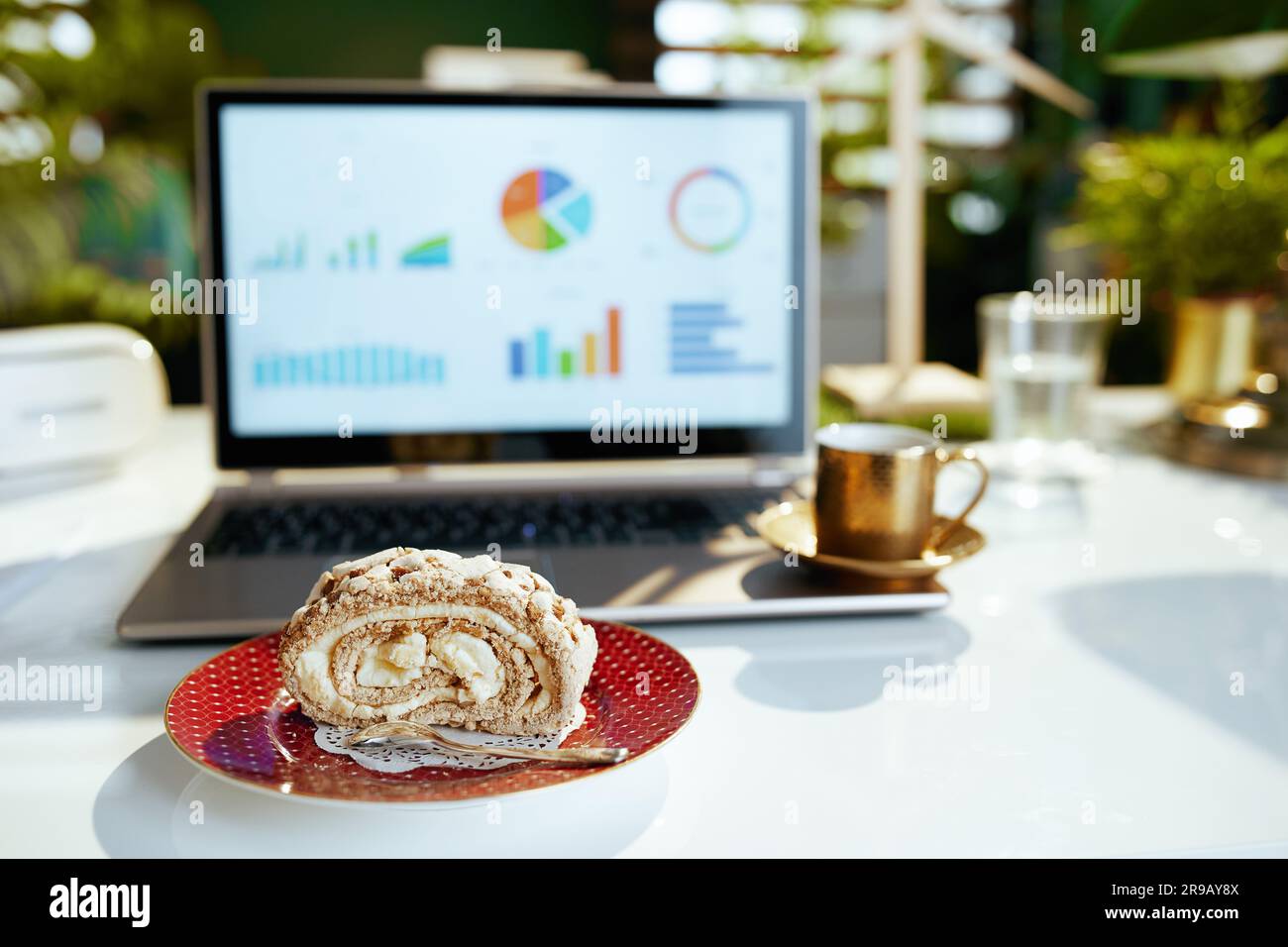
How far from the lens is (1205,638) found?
69 cm

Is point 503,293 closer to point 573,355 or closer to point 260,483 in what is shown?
point 573,355

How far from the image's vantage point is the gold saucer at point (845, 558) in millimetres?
691

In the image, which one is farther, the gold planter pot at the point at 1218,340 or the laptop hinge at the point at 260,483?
the gold planter pot at the point at 1218,340

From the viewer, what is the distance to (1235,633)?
0.69 metres

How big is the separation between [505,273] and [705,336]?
7.2 inches

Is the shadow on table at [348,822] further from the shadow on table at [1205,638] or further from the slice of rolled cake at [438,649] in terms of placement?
the shadow on table at [1205,638]

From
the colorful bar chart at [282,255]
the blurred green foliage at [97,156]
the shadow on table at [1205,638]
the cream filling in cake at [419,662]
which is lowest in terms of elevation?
the shadow on table at [1205,638]

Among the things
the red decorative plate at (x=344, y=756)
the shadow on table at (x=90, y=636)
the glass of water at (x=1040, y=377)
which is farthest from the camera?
the glass of water at (x=1040, y=377)

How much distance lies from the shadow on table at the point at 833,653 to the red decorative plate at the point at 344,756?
0.08m

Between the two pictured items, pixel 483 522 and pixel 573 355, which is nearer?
pixel 483 522

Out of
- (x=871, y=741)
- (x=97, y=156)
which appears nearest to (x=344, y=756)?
(x=871, y=741)

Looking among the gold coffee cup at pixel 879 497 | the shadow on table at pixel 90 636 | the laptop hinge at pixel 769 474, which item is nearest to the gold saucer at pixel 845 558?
the gold coffee cup at pixel 879 497

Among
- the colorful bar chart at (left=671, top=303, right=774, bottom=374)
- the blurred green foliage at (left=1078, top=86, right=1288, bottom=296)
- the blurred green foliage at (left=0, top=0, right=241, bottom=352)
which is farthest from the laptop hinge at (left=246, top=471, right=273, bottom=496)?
the blurred green foliage at (left=0, top=0, right=241, bottom=352)

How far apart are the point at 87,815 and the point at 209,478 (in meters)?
0.68
